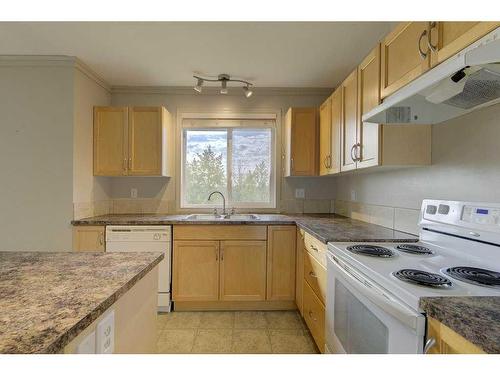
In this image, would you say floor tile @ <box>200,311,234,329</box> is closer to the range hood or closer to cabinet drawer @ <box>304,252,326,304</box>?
cabinet drawer @ <box>304,252,326,304</box>

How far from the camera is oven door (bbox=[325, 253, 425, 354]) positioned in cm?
84

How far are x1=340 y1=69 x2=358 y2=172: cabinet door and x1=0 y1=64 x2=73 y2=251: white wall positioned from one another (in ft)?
8.16

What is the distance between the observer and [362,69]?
188 cm

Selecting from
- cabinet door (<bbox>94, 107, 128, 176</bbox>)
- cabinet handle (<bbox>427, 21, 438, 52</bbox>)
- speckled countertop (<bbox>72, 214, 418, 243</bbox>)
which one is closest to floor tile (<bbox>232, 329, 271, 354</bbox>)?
speckled countertop (<bbox>72, 214, 418, 243</bbox>)

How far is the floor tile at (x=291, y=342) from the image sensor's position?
196 cm

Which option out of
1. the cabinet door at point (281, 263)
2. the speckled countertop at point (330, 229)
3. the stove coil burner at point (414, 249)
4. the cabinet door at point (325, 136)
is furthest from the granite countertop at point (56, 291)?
the cabinet door at point (325, 136)

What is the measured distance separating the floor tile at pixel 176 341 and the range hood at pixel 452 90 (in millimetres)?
2035

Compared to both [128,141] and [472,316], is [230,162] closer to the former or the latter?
[128,141]

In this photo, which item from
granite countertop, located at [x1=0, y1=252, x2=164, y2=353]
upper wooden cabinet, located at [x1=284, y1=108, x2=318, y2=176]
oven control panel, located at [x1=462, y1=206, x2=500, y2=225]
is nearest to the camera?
granite countertop, located at [x1=0, y1=252, x2=164, y2=353]

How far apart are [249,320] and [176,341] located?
0.66m

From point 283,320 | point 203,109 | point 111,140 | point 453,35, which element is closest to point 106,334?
point 453,35

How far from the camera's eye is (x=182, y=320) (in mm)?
2406

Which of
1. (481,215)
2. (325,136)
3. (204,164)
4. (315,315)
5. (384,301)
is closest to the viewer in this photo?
(384,301)

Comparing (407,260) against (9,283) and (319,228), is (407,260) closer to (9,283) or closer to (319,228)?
(319,228)
